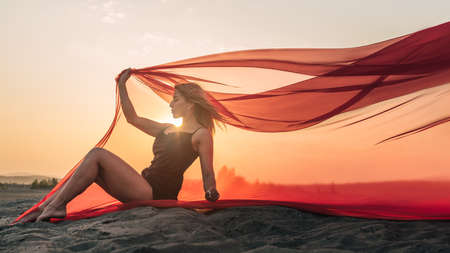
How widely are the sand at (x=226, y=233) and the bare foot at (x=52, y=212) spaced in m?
0.08

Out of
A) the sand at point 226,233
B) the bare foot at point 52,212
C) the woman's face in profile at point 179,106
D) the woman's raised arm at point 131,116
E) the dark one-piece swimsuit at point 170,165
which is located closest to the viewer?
the sand at point 226,233

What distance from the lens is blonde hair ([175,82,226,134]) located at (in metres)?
3.67

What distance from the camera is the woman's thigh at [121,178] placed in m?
3.33

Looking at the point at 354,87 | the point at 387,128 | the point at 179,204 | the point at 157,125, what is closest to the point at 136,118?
the point at 157,125

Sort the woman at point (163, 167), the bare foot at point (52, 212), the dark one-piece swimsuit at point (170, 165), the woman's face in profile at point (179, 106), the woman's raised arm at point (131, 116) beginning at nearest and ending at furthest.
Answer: the bare foot at point (52, 212) < the woman at point (163, 167) < the dark one-piece swimsuit at point (170, 165) < the woman's face in profile at point (179, 106) < the woman's raised arm at point (131, 116)

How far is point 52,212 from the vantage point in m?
3.16

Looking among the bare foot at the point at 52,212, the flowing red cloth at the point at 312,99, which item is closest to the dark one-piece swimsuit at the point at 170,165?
the flowing red cloth at the point at 312,99

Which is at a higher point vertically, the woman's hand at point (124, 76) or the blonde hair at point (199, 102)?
the woman's hand at point (124, 76)

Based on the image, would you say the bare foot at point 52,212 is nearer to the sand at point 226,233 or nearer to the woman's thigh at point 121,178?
the sand at point 226,233

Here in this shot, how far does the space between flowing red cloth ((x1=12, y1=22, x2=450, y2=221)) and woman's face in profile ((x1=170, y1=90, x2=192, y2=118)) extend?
37 cm

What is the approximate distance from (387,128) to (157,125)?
2281mm

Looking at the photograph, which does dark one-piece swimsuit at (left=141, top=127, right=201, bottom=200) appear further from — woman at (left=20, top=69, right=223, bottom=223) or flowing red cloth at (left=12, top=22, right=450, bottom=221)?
flowing red cloth at (left=12, top=22, right=450, bottom=221)

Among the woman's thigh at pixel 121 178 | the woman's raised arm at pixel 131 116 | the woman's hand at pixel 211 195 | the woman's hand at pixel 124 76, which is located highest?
the woman's hand at pixel 124 76

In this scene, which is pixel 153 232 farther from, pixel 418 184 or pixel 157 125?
pixel 418 184
